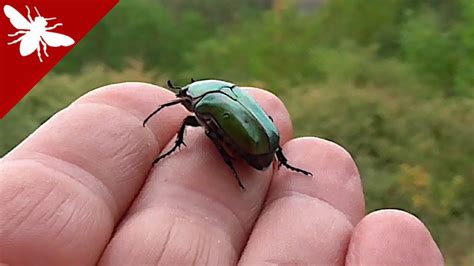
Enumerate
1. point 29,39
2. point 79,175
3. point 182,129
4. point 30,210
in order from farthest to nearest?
point 29,39 < point 182,129 < point 79,175 < point 30,210

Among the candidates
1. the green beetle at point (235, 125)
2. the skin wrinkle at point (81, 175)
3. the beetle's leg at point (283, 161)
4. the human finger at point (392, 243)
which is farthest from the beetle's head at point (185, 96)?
the human finger at point (392, 243)

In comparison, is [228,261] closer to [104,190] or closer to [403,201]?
[104,190]

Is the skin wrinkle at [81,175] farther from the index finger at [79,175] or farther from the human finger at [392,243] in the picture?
the human finger at [392,243]

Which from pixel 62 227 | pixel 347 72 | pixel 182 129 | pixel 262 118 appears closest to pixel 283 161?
pixel 262 118

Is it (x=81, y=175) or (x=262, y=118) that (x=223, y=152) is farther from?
(x=81, y=175)

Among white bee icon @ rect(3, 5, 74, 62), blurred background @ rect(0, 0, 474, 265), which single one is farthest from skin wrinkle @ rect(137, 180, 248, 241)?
blurred background @ rect(0, 0, 474, 265)
